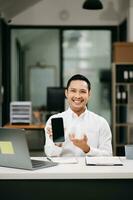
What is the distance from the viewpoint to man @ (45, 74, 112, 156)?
283 centimetres

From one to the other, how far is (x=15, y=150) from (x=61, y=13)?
688cm

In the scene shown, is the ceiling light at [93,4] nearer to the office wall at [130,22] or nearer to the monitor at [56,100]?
the office wall at [130,22]

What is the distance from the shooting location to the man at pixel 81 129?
2.83 m

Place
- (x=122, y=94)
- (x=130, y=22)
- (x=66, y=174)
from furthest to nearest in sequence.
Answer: (x=130, y=22) → (x=122, y=94) → (x=66, y=174)

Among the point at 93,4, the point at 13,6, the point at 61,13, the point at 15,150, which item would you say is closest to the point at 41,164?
the point at 15,150

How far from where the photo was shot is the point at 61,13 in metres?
8.75

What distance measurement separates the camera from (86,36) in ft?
29.2

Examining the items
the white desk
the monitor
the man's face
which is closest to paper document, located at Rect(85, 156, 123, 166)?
the white desk

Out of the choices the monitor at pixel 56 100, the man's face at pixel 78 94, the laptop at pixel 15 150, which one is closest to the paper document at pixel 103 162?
the laptop at pixel 15 150

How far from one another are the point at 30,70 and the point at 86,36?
1410 mm

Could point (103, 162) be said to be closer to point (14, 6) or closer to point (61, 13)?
point (14, 6)

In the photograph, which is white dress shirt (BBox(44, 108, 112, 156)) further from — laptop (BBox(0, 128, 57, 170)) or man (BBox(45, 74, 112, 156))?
laptop (BBox(0, 128, 57, 170))

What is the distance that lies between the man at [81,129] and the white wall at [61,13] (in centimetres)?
600

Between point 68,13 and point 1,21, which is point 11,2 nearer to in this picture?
point 1,21
